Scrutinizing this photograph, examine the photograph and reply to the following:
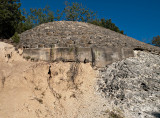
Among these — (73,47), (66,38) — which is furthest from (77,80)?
(66,38)

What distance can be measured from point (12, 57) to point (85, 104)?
487 centimetres

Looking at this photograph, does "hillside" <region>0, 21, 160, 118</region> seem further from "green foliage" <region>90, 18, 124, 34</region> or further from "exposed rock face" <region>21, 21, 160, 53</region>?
"green foliage" <region>90, 18, 124, 34</region>

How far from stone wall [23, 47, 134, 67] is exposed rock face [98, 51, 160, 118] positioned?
61 cm

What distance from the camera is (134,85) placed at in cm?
790

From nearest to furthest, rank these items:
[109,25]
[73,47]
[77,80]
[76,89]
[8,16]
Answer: [76,89] → [77,80] → [73,47] → [8,16] → [109,25]

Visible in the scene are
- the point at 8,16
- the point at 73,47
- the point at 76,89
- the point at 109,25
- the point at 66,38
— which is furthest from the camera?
the point at 109,25

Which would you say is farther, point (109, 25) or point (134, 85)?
point (109, 25)

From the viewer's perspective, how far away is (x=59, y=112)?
692 centimetres

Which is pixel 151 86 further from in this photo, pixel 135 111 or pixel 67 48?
pixel 67 48

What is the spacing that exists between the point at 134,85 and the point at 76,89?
3035 mm

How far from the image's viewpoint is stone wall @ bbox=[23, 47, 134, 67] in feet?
30.1

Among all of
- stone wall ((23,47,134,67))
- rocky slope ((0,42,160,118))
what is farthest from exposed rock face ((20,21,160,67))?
rocky slope ((0,42,160,118))

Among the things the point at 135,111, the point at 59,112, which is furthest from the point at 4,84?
the point at 135,111

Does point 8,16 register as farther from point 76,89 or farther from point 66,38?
point 76,89
